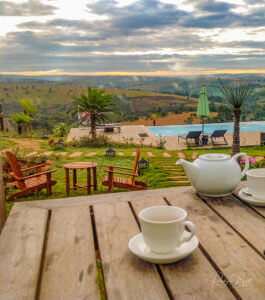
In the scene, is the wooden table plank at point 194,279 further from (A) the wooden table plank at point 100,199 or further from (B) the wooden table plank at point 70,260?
(A) the wooden table plank at point 100,199

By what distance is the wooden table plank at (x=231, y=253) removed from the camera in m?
0.65

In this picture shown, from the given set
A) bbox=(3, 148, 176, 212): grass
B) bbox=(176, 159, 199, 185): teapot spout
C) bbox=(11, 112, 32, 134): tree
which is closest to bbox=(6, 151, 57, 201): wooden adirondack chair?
bbox=(3, 148, 176, 212): grass

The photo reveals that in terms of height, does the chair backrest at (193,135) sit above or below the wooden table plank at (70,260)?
below

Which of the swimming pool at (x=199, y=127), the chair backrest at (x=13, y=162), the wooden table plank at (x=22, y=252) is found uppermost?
the wooden table plank at (x=22, y=252)

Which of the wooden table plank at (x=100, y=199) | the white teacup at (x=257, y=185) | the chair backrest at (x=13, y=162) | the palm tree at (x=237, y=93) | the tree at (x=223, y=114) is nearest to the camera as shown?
the white teacup at (x=257, y=185)

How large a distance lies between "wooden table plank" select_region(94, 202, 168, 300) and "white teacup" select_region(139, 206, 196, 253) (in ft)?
0.17

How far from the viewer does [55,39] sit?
75.7ft

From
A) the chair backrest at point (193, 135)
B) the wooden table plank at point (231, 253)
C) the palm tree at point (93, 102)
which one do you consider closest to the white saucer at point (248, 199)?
the wooden table plank at point (231, 253)

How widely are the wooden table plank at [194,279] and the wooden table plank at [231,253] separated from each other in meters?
0.03

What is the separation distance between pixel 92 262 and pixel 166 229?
Result: 20cm

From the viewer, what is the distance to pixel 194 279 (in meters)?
0.67

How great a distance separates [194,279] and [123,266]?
0.16 meters

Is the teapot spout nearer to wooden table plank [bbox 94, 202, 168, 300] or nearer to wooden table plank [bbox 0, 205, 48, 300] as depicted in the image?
wooden table plank [bbox 94, 202, 168, 300]

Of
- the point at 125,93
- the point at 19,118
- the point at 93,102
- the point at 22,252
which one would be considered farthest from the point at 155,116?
the point at 22,252
